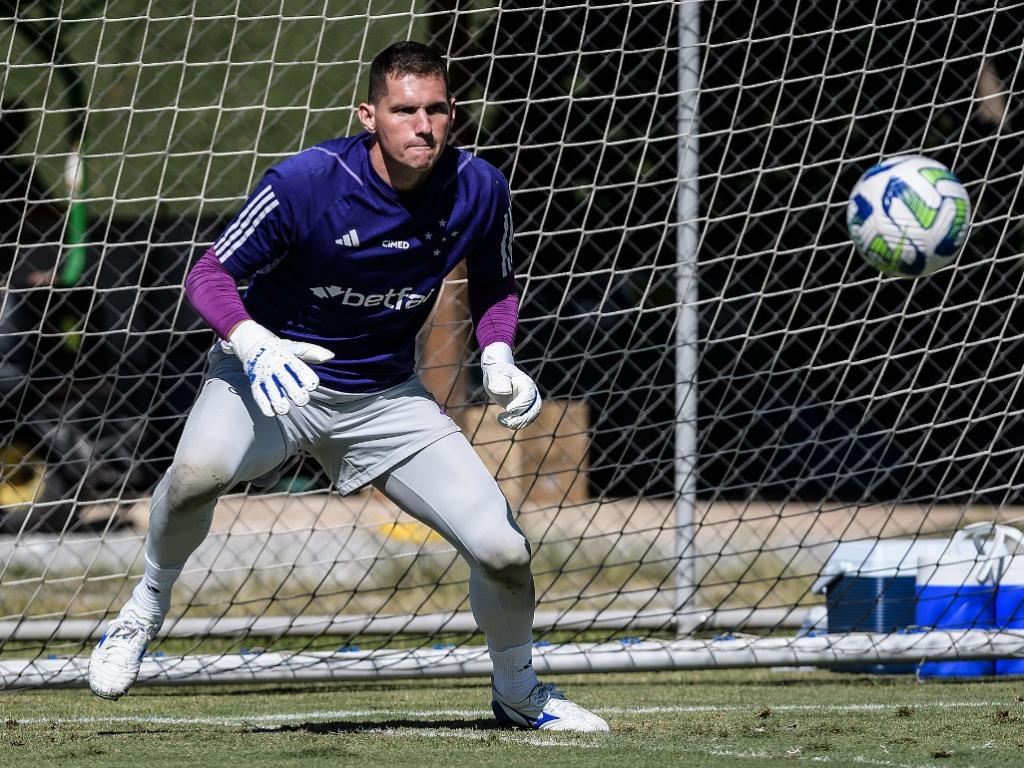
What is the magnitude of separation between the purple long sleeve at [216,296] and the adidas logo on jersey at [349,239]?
1.02 ft

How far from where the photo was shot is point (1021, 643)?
5852 millimetres

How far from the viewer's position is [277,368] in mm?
3854

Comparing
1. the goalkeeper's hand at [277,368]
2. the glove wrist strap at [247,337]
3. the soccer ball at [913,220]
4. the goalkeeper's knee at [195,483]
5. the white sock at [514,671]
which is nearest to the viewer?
the goalkeeper's hand at [277,368]

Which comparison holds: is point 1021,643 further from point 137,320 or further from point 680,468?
point 137,320

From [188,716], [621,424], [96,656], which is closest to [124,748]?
[96,656]

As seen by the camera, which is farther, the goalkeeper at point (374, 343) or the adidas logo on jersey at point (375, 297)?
the adidas logo on jersey at point (375, 297)

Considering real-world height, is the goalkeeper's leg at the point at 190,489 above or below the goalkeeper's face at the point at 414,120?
below

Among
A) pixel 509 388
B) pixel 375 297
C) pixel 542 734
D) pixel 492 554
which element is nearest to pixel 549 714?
pixel 542 734

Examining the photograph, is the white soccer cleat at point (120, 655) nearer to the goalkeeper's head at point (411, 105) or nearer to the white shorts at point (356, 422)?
the white shorts at point (356, 422)

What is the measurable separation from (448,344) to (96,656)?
4036mm

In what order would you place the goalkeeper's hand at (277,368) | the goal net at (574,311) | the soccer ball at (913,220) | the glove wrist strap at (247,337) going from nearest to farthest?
the goalkeeper's hand at (277,368) < the glove wrist strap at (247,337) < the soccer ball at (913,220) < the goal net at (574,311)

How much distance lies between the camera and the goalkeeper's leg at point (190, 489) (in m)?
4.21

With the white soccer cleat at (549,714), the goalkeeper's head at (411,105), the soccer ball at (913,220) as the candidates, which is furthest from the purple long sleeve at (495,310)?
the soccer ball at (913,220)

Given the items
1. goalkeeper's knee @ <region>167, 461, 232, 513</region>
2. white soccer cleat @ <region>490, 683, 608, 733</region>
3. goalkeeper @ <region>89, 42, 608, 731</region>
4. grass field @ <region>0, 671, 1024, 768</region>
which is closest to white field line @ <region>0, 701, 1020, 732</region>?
grass field @ <region>0, 671, 1024, 768</region>
